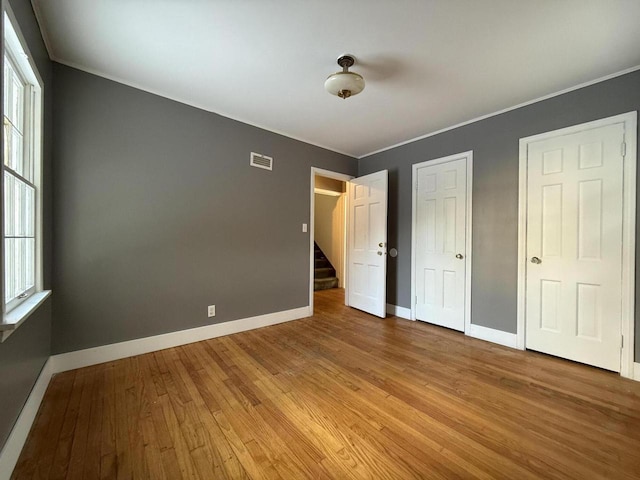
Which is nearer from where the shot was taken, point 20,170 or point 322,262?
point 20,170

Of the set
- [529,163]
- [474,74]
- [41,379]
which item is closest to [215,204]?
[41,379]

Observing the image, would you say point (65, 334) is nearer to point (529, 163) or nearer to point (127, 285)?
point (127, 285)

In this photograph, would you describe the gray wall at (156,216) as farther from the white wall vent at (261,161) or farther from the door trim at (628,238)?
the door trim at (628,238)

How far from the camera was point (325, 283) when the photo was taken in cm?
560

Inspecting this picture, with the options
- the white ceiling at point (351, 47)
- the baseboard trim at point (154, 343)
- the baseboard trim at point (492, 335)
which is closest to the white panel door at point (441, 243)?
the baseboard trim at point (492, 335)

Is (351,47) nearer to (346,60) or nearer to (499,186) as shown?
(346,60)

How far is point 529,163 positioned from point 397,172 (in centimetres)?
152

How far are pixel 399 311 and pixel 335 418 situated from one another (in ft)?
7.62

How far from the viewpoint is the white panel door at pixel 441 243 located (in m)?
3.01

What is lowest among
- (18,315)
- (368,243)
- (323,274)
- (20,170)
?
(323,274)

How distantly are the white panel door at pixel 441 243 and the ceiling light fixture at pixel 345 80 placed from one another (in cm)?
175

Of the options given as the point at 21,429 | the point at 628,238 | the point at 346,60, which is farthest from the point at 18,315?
the point at 628,238

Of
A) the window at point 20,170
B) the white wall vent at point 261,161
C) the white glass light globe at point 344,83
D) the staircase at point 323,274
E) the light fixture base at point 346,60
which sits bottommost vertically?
the staircase at point 323,274

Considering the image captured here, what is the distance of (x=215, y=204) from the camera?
9.20 ft
